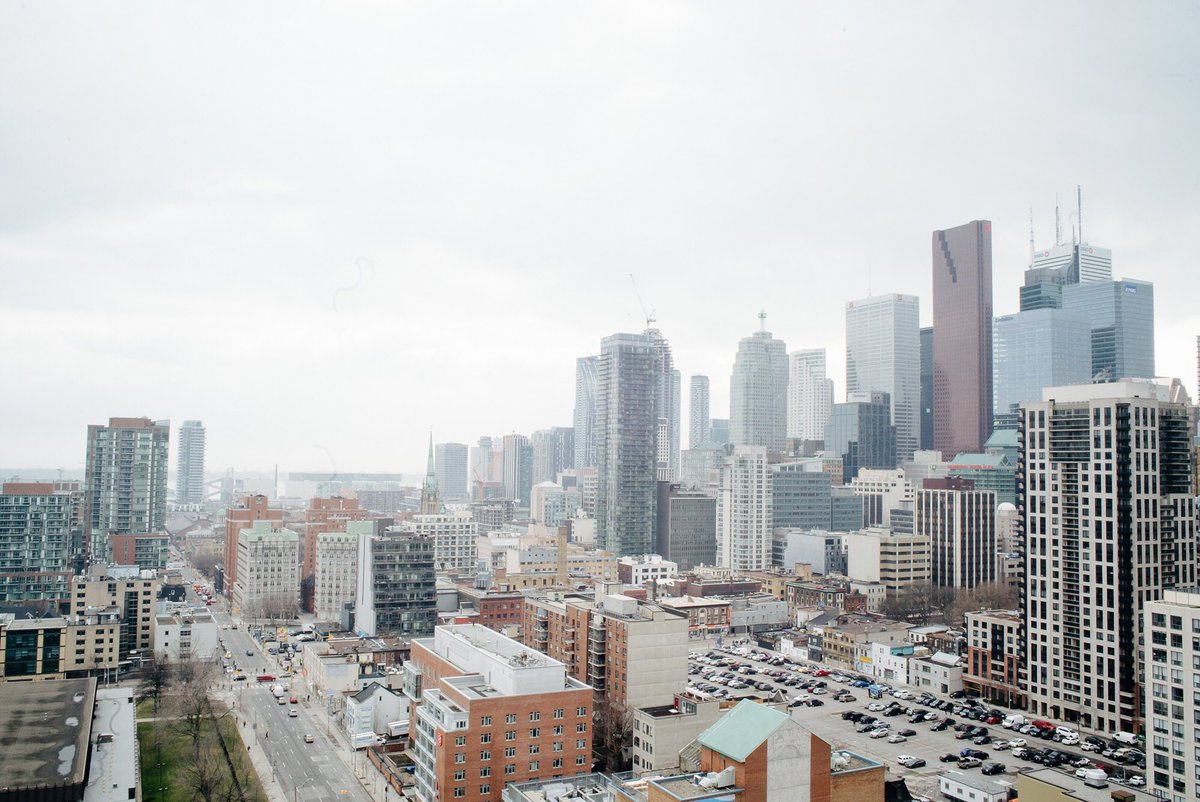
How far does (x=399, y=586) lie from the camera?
59.1 meters

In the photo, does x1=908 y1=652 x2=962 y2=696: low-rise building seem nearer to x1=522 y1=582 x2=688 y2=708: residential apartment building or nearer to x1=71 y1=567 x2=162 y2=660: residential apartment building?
x1=522 y1=582 x2=688 y2=708: residential apartment building

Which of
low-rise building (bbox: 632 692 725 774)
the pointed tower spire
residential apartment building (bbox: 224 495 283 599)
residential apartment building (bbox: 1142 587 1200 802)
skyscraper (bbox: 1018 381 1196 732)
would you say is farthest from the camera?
the pointed tower spire

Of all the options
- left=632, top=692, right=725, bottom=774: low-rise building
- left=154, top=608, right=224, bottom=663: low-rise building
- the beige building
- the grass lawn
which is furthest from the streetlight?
the beige building

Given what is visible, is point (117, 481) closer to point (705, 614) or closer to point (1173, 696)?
point (705, 614)

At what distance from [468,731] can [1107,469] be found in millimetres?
31809

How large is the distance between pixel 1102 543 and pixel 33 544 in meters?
74.6

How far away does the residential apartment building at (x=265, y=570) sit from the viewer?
74.0 meters

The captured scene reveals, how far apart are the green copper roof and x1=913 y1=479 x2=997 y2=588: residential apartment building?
5838cm

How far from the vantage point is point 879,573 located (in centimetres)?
7556

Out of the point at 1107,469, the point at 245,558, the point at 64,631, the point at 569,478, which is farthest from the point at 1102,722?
the point at 569,478

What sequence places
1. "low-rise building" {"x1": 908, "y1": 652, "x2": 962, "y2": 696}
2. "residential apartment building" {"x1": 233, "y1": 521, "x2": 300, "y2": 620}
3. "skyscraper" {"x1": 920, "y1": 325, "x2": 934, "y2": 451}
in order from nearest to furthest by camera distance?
"low-rise building" {"x1": 908, "y1": 652, "x2": 962, "y2": 696}
"residential apartment building" {"x1": 233, "y1": 521, "x2": 300, "y2": 620}
"skyscraper" {"x1": 920, "y1": 325, "x2": 934, "y2": 451}

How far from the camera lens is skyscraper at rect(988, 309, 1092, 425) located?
151750 mm

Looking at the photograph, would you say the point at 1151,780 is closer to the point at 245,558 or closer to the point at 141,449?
the point at 245,558

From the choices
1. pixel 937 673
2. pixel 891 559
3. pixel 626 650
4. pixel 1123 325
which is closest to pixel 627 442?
pixel 891 559
